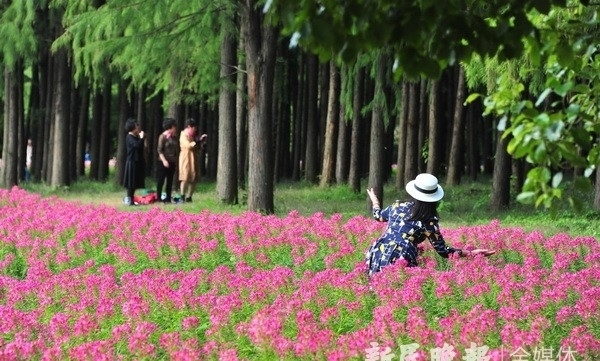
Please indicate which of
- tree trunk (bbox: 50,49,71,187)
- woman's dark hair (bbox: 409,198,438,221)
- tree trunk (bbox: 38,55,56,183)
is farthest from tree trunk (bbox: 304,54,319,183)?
woman's dark hair (bbox: 409,198,438,221)

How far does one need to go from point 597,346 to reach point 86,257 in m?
7.25

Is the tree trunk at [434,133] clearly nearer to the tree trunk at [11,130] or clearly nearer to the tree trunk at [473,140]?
the tree trunk at [473,140]

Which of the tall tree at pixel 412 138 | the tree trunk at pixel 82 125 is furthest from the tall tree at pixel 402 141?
the tree trunk at pixel 82 125

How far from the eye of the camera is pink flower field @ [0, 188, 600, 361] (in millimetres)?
6457

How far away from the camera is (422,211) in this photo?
31.0 ft

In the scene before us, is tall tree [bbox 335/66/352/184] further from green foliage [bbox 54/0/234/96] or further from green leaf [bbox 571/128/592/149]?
green leaf [bbox 571/128/592/149]

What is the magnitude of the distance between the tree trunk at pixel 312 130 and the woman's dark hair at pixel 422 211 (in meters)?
18.0

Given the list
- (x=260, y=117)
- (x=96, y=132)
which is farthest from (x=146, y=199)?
(x=96, y=132)

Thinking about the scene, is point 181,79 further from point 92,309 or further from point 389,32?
point 389,32

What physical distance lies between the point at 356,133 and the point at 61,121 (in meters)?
6.95

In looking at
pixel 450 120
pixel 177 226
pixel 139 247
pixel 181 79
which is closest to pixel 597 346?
pixel 139 247

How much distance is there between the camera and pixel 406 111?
922 inches

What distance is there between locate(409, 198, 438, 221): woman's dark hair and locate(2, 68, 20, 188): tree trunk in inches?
685

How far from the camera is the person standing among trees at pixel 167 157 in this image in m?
19.9
